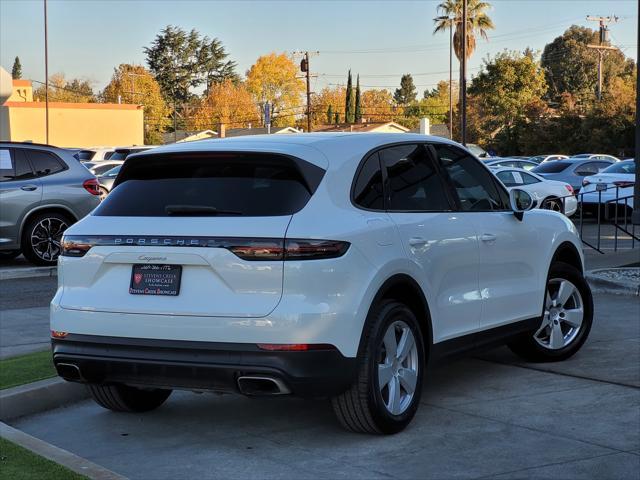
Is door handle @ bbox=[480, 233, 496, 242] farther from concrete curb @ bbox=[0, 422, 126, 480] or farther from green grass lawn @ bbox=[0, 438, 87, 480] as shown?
green grass lawn @ bbox=[0, 438, 87, 480]

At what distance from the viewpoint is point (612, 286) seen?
11.3 m

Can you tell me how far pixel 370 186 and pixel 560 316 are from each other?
2.71 m

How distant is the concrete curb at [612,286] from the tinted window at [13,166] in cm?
815

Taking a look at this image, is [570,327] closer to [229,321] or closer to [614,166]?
[229,321]

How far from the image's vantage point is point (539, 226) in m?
7.34

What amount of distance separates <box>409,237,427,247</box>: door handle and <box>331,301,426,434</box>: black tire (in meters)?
0.39

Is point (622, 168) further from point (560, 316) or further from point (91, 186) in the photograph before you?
point (560, 316)

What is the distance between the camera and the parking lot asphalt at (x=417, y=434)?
5129mm

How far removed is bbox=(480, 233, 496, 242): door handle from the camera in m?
6.57

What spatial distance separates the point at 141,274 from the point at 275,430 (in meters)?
1.36

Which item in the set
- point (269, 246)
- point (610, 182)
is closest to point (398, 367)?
point (269, 246)

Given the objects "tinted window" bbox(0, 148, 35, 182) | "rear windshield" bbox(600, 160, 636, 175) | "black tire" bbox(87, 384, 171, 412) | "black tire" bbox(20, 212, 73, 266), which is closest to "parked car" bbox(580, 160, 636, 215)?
"rear windshield" bbox(600, 160, 636, 175)

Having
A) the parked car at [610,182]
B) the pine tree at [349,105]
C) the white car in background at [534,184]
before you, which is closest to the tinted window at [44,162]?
the white car in background at [534,184]

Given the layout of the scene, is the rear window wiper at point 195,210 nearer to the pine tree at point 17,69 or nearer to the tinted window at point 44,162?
the tinted window at point 44,162
